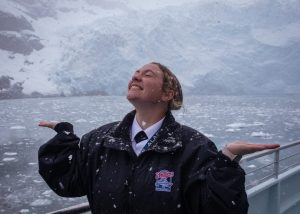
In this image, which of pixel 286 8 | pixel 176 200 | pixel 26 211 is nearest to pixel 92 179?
pixel 176 200

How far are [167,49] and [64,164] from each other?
58.9 m

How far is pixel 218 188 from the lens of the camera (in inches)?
40.0

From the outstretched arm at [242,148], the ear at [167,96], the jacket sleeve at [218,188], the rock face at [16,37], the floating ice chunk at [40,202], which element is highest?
the rock face at [16,37]

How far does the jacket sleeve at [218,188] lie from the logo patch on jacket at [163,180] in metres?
0.06

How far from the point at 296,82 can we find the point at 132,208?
64.8 m

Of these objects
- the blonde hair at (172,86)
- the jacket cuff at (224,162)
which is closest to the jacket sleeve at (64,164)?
the blonde hair at (172,86)

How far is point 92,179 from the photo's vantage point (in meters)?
1.26

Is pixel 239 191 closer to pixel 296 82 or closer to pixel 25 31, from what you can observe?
pixel 296 82

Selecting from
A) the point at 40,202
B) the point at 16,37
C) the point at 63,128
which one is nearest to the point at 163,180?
the point at 63,128

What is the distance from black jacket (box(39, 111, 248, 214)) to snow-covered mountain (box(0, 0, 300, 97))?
47263 millimetres

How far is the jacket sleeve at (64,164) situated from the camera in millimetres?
1308

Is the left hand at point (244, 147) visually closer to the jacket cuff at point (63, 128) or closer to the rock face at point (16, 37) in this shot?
the jacket cuff at point (63, 128)

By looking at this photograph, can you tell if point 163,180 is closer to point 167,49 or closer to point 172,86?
point 172,86

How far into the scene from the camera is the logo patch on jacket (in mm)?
1093
